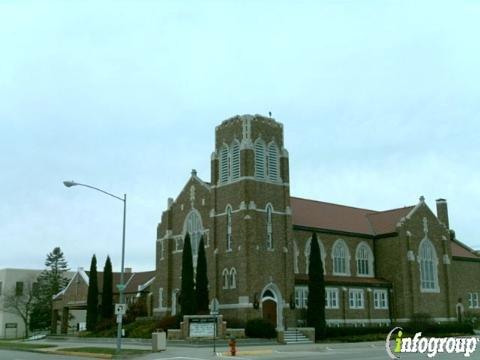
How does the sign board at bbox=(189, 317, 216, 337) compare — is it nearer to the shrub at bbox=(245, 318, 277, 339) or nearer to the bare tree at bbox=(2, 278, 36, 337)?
the shrub at bbox=(245, 318, 277, 339)

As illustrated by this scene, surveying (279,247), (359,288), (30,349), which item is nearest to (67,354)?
(30,349)

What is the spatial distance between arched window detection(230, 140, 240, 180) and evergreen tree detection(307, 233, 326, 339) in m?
8.49

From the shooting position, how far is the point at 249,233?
4569cm

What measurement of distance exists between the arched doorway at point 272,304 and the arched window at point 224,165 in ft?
30.9

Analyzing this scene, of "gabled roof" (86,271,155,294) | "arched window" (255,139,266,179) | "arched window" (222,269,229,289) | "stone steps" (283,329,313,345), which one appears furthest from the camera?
"gabled roof" (86,271,155,294)

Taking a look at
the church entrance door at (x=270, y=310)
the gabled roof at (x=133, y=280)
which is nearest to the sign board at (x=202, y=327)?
the church entrance door at (x=270, y=310)

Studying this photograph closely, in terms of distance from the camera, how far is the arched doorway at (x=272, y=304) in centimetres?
4581

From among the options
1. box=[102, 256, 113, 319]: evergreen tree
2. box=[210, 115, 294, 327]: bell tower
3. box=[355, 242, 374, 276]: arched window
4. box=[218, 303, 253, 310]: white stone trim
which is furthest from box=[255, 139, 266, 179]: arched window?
box=[102, 256, 113, 319]: evergreen tree

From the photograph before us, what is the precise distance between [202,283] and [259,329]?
20.5ft

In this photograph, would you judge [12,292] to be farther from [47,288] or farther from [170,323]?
[170,323]

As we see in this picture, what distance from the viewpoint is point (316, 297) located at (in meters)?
44.8

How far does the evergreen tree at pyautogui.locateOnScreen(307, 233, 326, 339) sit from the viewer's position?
44191 mm

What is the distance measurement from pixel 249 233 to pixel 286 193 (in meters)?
5.47

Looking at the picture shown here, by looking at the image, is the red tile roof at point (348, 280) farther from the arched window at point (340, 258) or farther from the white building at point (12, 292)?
the white building at point (12, 292)
